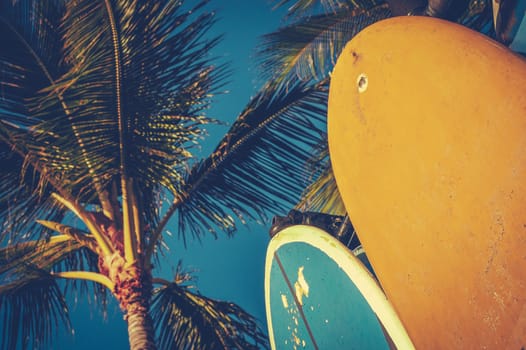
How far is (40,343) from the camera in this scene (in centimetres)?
386

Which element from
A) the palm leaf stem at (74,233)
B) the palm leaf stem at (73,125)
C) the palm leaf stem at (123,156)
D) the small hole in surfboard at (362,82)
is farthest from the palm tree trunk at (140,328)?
the small hole in surfboard at (362,82)

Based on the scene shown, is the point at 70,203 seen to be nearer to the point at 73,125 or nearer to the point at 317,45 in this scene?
the point at 73,125

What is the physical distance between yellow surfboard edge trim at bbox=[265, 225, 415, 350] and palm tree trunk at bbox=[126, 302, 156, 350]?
63.2 inches

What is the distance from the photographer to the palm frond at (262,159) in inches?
157

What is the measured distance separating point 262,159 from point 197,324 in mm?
1361

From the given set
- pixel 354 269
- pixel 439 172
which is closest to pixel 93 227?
pixel 354 269

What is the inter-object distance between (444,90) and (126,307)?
2901mm

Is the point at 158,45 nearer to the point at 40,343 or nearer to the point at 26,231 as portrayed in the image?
the point at 26,231

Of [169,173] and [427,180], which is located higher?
[427,180]

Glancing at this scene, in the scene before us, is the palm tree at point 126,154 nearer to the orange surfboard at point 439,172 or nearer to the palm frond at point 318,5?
the palm frond at point 318,5

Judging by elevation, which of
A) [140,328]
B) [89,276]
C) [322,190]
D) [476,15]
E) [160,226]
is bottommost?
[140,328]

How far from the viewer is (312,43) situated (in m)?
4.48

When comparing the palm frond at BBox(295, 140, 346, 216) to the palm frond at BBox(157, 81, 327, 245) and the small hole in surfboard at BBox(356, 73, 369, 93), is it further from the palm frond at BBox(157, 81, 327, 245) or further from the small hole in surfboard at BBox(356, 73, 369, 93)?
the small hole in surfboard at BBox(356, 73, 369, 93)

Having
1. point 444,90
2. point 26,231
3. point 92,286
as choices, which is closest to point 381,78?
point 444,90
